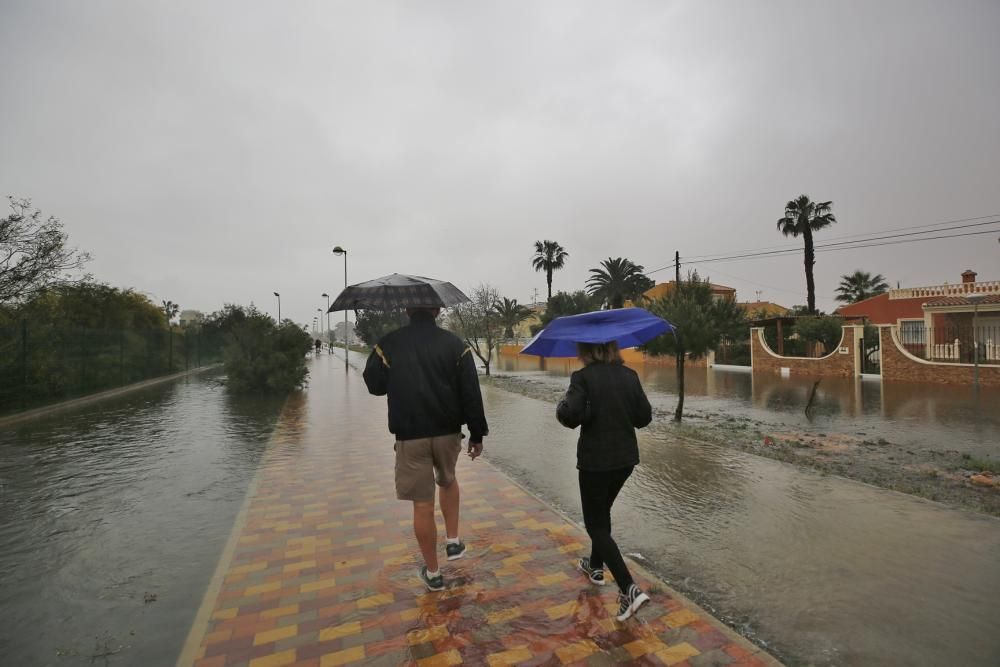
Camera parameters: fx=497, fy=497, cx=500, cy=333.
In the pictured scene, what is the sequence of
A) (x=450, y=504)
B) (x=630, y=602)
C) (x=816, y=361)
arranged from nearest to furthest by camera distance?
(x=630, y=602) → (x=450, y=504) → (x=816, y=361)

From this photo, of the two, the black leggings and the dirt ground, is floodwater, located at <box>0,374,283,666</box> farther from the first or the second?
the dirt ground

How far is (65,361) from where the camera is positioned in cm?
1287

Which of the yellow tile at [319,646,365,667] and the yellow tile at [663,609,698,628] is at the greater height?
the yellow tile at [319,646,365,667]

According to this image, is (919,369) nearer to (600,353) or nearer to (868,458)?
(868,458)

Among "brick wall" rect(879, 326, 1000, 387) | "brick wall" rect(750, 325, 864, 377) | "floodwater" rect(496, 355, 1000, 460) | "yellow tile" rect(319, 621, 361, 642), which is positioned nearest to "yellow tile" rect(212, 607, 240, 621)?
"yellow tile" rect(319, 621, 361, 642)

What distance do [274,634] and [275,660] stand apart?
0.87ft

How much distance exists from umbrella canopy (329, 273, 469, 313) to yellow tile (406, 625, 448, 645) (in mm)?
1957

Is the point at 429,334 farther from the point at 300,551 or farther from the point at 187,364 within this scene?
the point at 187,364

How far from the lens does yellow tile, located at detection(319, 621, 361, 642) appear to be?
9.12 feet

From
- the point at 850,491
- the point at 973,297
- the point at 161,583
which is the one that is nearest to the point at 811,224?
the point at 973,297

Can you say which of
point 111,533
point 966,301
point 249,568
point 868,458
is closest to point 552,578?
point 249,568

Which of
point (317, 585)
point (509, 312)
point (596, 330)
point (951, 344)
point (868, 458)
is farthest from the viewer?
point (509, 312)

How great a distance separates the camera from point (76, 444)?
8.08 m

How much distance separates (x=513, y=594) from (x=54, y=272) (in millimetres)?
14518
